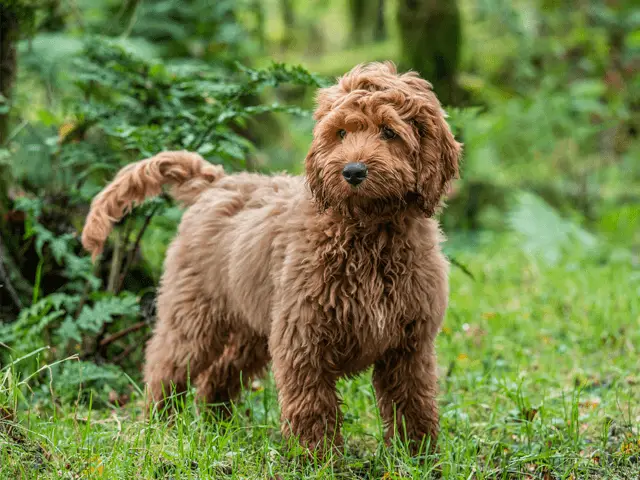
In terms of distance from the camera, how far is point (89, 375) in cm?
433

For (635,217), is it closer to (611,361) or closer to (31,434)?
(611,361)

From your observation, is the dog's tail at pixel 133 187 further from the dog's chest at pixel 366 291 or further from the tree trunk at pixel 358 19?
the tree trunk at pixel 358 19

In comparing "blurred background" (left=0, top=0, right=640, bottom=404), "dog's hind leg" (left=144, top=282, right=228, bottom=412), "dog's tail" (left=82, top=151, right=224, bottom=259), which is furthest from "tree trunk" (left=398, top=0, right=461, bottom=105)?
"dog's hind leg" (left=144, top=282, right=228, bottom=412)

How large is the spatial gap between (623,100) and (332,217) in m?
10.8

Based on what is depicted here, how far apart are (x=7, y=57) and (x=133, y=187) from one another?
186 centimetres

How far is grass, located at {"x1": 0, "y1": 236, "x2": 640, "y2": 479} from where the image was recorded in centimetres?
312

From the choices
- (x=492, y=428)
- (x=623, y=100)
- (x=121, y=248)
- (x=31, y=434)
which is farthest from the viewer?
(x=623, y=100)

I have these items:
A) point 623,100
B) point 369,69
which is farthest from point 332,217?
point 623,100

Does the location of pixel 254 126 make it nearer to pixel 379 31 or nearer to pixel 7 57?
pixel 7 57

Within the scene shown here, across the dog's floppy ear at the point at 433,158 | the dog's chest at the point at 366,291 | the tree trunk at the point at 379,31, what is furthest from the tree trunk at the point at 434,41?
the dog's chest at the point at 366,291

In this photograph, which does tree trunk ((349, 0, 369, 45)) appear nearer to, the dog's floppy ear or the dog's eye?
the dog's floppy ear

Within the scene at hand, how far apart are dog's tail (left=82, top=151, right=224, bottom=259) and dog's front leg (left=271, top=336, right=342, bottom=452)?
1285 mm

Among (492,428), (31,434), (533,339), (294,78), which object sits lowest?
(533,339)

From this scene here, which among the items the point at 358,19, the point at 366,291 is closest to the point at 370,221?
the point at 366,291
